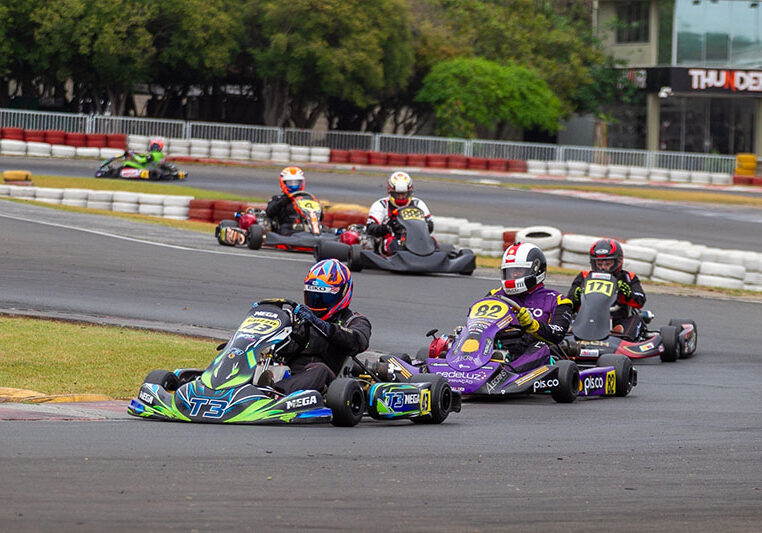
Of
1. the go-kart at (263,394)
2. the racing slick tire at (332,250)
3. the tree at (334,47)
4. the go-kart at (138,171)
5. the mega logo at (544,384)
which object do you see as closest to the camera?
the go-kart at (263,394)

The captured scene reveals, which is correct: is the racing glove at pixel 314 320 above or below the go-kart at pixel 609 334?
above

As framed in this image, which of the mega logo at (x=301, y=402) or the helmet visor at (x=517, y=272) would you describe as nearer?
the mega logo at (x=301, y=402)

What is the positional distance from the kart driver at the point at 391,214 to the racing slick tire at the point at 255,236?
265 centimetres

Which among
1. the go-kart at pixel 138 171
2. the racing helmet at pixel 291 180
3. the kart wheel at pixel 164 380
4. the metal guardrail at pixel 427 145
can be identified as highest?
the metal guardrail at pixel 427 145

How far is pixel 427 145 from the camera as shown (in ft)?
129

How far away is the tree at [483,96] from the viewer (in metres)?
42.4

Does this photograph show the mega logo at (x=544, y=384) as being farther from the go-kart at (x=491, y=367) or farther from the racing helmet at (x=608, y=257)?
the racing helmet at (x=608, y=257)

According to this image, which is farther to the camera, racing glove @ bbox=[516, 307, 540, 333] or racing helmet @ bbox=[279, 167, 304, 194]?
racing helmet @ bbox=[279, 167, 304, 194]

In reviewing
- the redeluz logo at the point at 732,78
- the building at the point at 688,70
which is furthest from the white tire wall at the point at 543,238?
the redeluz logo at the point at 732,78

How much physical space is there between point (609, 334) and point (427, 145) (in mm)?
27274

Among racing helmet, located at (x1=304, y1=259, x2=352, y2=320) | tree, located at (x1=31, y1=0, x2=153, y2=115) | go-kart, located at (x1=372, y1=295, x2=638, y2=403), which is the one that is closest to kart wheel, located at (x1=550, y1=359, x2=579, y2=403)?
go-kart, located at (x1=372, y1=295, x2=638, y2=403)

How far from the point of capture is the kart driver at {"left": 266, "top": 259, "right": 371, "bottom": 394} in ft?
26.7

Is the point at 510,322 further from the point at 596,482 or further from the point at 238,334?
the point at 596,482

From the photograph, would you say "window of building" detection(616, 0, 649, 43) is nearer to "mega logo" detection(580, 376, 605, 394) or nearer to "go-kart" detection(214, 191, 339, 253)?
"go-kart" detection(214, 191, 339, 253)
